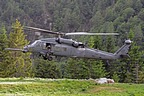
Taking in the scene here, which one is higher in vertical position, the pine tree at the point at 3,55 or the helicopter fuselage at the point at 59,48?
the helicopter fuselage at the point at 59,48

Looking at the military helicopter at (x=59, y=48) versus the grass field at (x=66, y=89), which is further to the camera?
the military helicopter at (x=59, y=48)

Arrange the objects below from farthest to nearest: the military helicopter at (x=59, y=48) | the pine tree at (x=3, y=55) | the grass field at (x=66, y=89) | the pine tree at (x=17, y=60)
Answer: the pine tree at (x=17, y=60) → the pine tree at (x=3, y=55) → the military helicopter at (x=59, y=48) → the grass field at (x=66, y=89)

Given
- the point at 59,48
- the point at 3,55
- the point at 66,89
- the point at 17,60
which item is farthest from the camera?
the point at 17,60

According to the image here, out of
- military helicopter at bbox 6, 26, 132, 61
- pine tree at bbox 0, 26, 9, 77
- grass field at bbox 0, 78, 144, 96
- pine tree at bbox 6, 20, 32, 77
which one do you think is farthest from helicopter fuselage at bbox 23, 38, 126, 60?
pine tree at bbox 6, 20, 32, 77

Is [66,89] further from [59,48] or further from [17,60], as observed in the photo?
[17,60]

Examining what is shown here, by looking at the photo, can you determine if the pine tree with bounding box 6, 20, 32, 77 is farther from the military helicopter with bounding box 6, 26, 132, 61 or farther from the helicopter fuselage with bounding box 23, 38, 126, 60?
the helicopter fuselage with bounding box 23, 38, 126, 60

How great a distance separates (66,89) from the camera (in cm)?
2820

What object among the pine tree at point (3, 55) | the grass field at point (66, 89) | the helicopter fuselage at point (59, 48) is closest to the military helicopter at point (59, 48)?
the helicopter fuselage at point (59, 48)

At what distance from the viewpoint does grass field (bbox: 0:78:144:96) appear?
2628cm

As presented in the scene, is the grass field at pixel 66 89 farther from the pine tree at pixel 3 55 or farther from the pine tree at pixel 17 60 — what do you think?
the pine tree at pixel 17 60

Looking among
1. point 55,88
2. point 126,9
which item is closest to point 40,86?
point 55,88

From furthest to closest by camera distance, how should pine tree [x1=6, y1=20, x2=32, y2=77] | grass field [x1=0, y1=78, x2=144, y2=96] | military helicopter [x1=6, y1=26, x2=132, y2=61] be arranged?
pine tree [x1=6, y1=20, x2=32, y2=77] → military helicopter [x1=6, y1=26, x2=132, y2=61] → grass field [x1=0, y1=78, x2=144, y2=96]

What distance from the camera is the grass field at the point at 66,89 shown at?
26281 millimetres

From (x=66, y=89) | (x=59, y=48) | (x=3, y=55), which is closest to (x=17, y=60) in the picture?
(x=3, y=55)
